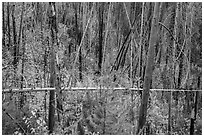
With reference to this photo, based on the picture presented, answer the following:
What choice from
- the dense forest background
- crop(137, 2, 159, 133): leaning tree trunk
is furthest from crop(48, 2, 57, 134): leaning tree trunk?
crop(137, 2, 159, 133): leaning tree trunk

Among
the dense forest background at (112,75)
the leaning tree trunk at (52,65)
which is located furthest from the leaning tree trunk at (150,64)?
the leaning tree trunk at (52,65)

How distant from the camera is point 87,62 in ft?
10.0

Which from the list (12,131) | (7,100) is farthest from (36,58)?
(12,131)

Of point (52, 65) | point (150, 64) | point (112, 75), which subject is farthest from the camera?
point (112, 75)

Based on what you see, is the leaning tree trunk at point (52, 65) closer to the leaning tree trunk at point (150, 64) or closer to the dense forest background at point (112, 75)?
the dense forest background at point (112, 75)

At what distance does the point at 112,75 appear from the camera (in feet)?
5.44

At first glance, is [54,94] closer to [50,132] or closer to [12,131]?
[50,132]

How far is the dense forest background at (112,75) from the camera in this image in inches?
51.5

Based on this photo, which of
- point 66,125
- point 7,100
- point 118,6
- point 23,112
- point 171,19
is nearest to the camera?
point 66,125

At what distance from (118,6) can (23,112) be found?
1.10 m

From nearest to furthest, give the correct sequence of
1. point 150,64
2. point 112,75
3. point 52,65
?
point 150,64 → point 52,65 → point 112,75

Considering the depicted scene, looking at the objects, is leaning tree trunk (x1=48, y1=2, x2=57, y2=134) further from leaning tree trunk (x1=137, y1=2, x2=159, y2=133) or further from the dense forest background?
leaning tree trunk (x1=137, y1=2, x2=159, y2=133)

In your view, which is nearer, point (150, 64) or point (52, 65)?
point (150, 64)

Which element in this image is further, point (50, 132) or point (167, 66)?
point (167, 66)
